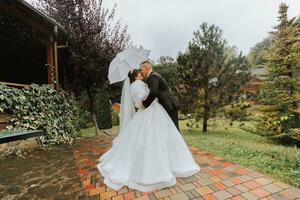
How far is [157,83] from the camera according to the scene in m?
2.98

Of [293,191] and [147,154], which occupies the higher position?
[147,154]

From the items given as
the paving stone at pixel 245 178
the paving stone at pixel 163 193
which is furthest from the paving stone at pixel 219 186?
the paving stone at pixel 163 193

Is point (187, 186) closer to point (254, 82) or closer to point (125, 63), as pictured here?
point (125, 63)

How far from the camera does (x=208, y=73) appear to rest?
23.5 ft

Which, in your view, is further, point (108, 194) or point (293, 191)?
point (108, 194)

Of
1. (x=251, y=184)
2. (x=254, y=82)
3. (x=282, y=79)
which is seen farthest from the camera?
(x=254, y=82)

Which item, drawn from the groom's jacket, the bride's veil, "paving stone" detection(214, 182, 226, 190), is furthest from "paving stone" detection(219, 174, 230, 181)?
the bride's veil

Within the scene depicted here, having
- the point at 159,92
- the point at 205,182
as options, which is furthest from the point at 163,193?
the point at 159,92

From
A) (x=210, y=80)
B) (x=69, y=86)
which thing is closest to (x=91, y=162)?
(x=210, y=80)

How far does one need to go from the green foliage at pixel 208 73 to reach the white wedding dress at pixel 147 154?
4.32 meters

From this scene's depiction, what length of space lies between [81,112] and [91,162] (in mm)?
8853

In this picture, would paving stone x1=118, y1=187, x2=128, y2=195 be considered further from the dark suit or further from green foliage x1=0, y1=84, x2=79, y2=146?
green foliage x1=0, y1=84, x2=79, y2=146

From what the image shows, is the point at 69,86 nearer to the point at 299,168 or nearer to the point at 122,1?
the point at 122,1

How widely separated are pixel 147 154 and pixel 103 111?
8356mm
